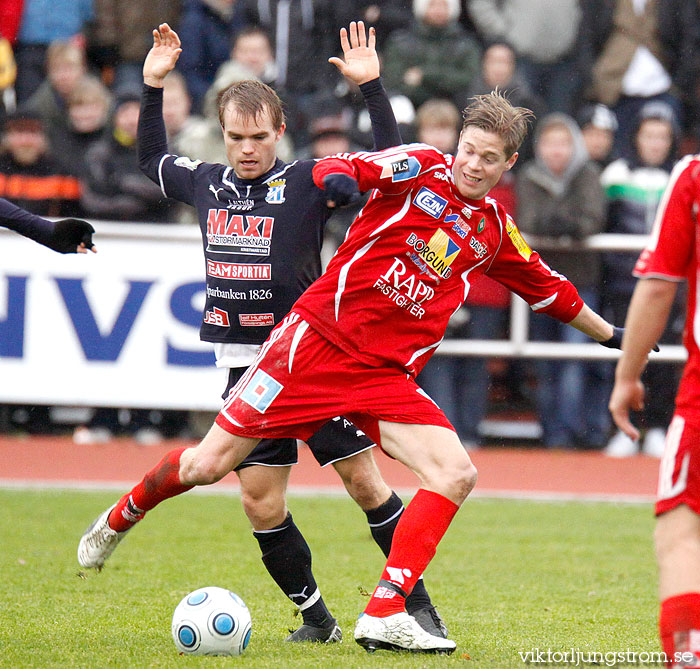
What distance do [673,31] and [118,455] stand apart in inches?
274

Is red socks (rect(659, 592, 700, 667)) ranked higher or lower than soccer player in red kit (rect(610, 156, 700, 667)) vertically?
lower

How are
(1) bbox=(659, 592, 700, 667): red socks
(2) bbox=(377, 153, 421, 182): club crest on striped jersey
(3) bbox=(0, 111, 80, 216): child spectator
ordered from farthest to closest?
(3) bbox=(0, 111, 80, 216): child spectator → (2) bbox=(377, 153, 421, 182): club crest on striped jersey → (1) bbox=(659, 592, 700, 667): red socks

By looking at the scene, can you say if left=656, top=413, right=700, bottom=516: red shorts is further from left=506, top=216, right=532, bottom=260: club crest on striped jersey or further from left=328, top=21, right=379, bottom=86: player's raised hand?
left=328, top=21, right=379, bottom=86: player's raised hand

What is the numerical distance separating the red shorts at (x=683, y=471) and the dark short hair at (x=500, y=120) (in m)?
1.59

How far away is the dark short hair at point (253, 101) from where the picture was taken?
195 inches

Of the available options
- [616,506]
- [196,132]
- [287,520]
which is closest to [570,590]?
[287,520]

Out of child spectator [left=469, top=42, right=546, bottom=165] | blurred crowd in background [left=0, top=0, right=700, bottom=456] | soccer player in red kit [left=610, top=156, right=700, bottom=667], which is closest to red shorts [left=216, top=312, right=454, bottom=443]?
soccer player in red kit [left=610, top=156, right=700, bottom=667]

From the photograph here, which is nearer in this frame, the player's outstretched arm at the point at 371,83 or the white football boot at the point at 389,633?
the white football boot at the point at 389,633

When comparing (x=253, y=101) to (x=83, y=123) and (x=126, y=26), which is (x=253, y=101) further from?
(x=126, y=26)

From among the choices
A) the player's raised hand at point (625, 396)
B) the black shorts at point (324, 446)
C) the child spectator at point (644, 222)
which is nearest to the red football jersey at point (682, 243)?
the player's raised hand at point (625, 396)

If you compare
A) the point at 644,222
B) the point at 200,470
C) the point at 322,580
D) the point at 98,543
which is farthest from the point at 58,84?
the point at 200,470

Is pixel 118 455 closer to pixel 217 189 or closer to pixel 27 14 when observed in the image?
pixel 27 14

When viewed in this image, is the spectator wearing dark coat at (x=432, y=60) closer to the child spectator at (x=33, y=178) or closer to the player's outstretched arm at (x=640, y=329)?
the child spectator at (x=33, y=178)

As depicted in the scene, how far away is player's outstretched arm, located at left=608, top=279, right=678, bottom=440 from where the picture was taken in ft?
11.5
